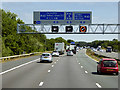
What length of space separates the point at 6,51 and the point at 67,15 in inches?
854

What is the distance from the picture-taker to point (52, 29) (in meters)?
48.5

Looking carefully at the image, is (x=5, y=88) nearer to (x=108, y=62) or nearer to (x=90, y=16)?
(x=108, y=62)

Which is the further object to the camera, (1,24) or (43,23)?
(1,24)

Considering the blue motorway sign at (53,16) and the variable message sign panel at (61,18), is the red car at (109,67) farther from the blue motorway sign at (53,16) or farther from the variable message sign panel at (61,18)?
the blue motorway sign at (53,16)

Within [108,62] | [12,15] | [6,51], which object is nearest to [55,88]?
[108,62]

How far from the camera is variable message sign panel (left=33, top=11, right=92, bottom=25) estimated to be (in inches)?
1807

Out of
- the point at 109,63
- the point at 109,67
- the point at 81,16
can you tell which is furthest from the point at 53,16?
the point at 109,67

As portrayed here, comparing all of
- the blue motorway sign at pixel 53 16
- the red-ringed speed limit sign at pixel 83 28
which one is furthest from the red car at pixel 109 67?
the red-ringed speed limit sign at pixel 83 28

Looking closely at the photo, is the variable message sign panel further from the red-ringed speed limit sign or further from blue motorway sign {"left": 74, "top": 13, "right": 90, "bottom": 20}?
the red-ringed speed limit sign

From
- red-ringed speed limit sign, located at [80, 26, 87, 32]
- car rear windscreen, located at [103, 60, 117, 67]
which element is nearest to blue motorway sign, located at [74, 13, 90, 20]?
red-ringed speed limit sign, located at [80, 26, 87, 32]

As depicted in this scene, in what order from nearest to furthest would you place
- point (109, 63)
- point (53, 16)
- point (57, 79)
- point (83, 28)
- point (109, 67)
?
point (57, 79), point (109, 67), point (109, 63), point (53, 16), point (83, 28)

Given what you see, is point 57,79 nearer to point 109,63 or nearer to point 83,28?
point 109,63

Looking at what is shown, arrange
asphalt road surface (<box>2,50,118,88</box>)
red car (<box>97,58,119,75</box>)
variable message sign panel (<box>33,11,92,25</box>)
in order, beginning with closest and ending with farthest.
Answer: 1. asphalt road surface (<box>2,50,118,88</box>)
2. red car (<box>97,58,119,75</box>)
3. variable message sign panel (<box>33,11,92,25</box>)

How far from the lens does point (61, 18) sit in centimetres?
4606
